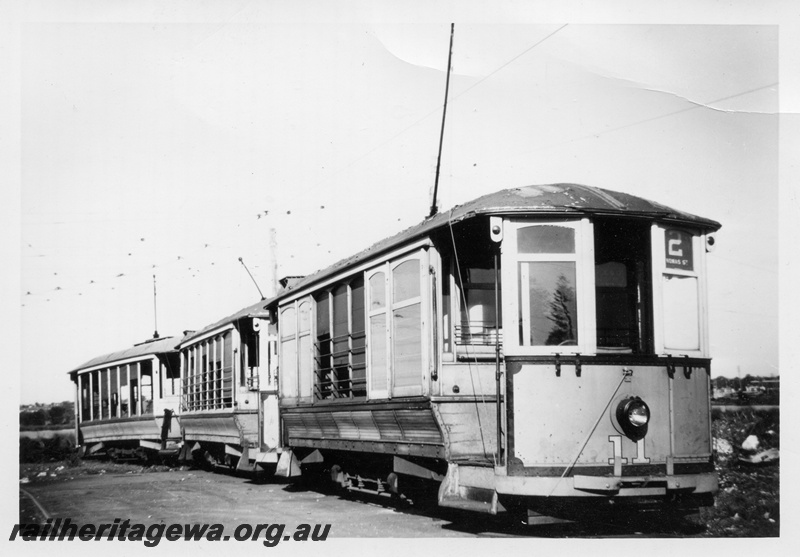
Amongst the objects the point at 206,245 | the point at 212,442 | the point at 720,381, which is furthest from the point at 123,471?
the point at 720,381

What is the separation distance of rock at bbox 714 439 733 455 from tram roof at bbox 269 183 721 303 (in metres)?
4.99

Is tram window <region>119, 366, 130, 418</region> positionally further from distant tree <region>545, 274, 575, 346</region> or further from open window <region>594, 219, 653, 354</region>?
distant tree <region>545, 274, 575, 346</region>

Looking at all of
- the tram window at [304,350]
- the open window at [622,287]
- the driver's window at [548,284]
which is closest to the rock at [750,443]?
the open window at [622,287]

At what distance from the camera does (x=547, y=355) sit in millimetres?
7852

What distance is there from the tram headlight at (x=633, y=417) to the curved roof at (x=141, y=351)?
1623cm

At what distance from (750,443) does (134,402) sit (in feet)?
50.1

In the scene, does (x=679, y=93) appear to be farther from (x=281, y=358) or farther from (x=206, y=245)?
(x=206, y=245)

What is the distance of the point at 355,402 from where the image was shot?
414 inches

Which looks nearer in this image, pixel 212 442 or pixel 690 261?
pixel 690 261

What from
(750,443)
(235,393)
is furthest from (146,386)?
(750,443)

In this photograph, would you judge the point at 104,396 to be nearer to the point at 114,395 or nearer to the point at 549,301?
the point at 114,395

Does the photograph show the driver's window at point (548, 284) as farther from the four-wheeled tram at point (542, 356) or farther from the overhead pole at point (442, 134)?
the overhead pole at point (442, 134)

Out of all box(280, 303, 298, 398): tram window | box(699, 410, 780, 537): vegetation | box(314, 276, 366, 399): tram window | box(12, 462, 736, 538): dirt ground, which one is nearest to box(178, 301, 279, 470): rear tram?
box(12, 462, 736, 538): dirt ground

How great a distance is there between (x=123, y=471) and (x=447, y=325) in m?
13.4
